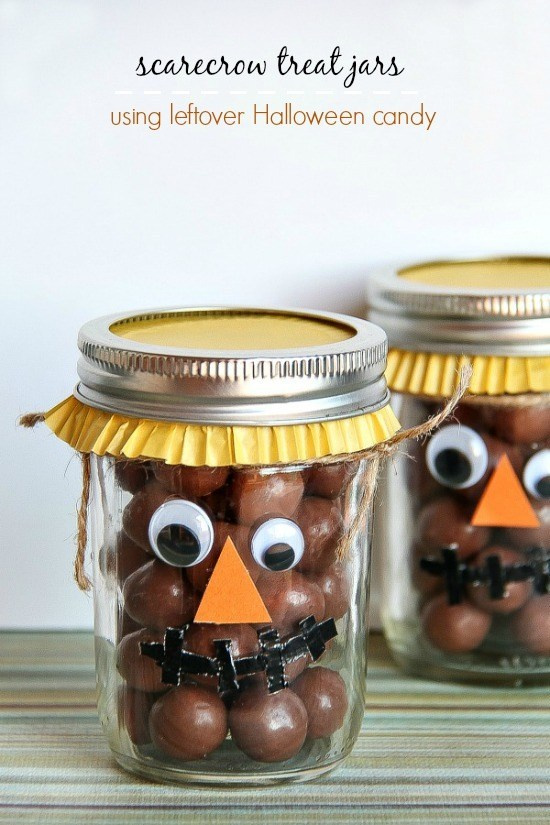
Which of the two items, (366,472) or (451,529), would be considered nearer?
(366,472)

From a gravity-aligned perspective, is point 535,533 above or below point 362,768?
above

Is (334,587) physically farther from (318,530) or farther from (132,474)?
(132,474)

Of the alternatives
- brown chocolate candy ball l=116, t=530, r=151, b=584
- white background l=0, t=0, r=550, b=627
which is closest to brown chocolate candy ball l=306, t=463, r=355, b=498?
brown chocolate candy ball l=116, t=530, r=151, b=584

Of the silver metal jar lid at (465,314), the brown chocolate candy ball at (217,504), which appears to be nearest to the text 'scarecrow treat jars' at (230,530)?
the brown chocolate candy ball at (217,504)

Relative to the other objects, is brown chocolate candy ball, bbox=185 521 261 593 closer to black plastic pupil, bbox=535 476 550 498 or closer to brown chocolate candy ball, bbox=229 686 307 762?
brown chocolate candy ball, bbox=229 686 307 762

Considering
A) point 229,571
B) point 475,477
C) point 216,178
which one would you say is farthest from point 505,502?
point 216,178

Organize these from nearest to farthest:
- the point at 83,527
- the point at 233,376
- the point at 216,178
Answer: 1. the point at 233,376
2. the point at 83,527
3. the point at 216,178

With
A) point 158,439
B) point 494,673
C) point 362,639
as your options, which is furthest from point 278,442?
point 494,673
